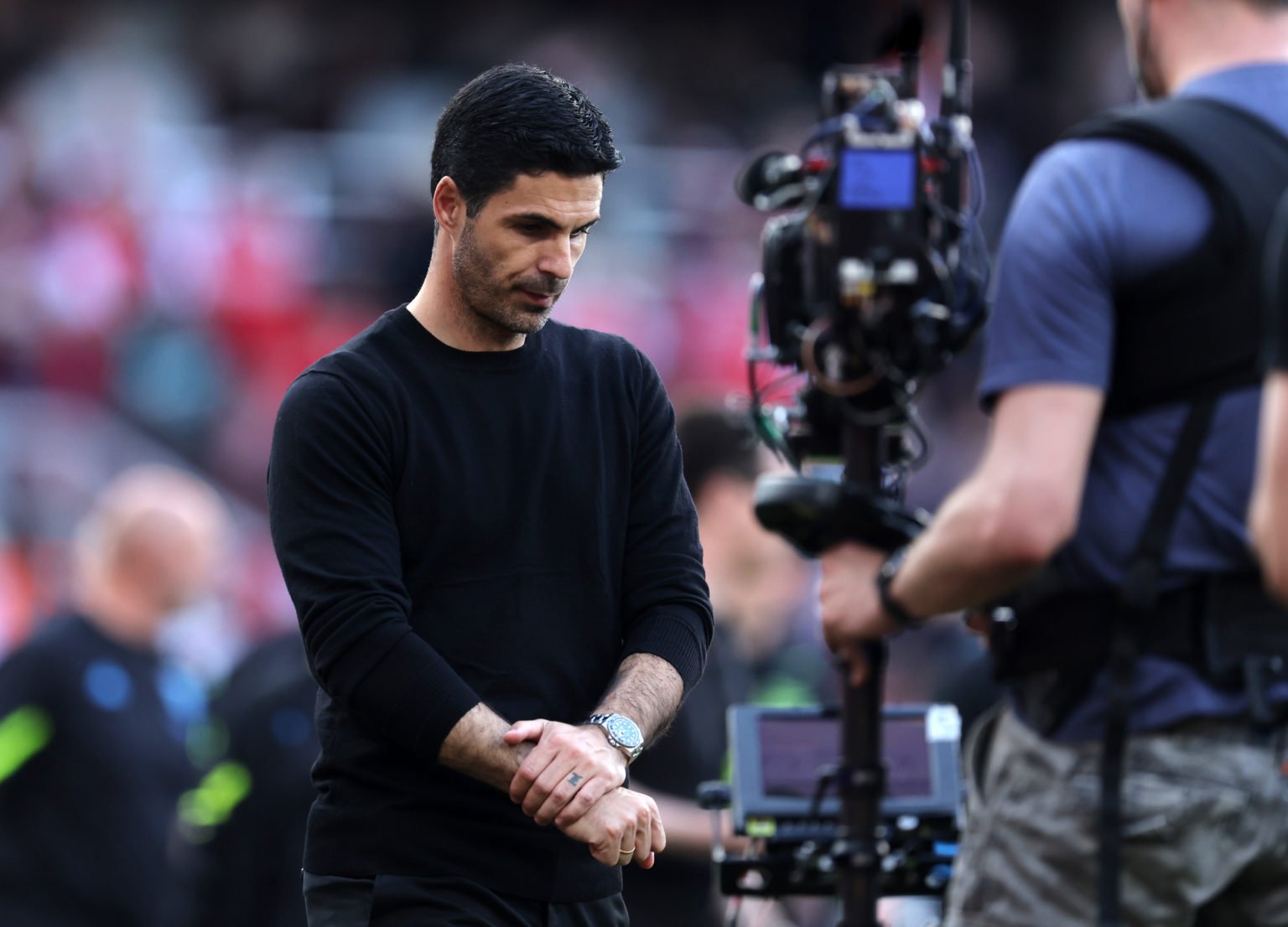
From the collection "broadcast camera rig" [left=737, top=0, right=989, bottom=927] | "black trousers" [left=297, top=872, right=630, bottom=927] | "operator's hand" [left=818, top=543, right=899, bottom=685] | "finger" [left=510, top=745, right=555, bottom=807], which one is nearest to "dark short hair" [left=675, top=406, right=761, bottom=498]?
"black trousers" [left=297, top=872, right=630, bottom=927]

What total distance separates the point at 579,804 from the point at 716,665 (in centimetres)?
239

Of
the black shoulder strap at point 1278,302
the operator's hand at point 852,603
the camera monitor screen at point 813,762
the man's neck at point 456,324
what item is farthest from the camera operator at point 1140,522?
the man's neck at point 456,324

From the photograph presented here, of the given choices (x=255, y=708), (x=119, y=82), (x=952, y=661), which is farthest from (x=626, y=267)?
(x=255, y=708)

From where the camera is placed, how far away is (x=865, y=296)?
9.38ft

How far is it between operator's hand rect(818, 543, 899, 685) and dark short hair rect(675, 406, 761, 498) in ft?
9.51

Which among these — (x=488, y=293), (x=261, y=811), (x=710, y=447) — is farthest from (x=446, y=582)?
(x=261, y=811)

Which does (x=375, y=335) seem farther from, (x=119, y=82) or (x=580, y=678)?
(x=119, y=82)

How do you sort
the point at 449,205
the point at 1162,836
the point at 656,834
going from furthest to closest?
the point at 449,205, the point at 656,834, the point at 1162,836

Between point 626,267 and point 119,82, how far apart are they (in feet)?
12.5

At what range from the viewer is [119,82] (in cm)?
1344

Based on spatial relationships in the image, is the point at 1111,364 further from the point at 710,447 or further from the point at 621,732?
the point at 710,447

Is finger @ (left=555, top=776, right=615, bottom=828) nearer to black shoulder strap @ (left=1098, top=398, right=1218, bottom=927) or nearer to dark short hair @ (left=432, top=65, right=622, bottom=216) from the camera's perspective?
black shoulder strap @ (left=1098, top=398, right=1218, bottom=927)

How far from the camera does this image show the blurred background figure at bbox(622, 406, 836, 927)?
5195 millimetres

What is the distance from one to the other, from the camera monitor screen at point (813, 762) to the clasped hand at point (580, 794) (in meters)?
0.24
